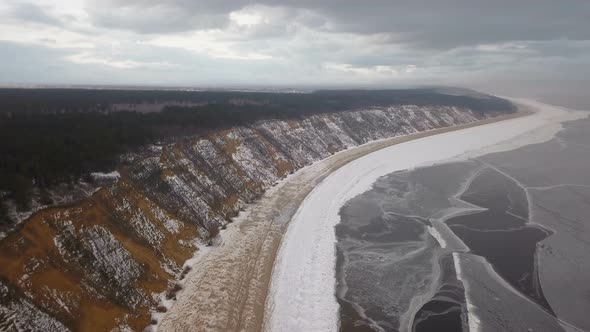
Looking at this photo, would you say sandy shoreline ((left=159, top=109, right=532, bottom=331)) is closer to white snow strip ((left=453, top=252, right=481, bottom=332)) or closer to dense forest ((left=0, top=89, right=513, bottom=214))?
dense forest ((left=0, top=89, right=513, bottom=214))

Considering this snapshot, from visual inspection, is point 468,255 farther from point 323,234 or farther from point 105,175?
point 105,175

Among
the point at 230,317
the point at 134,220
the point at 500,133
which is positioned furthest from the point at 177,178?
the point at 500,133

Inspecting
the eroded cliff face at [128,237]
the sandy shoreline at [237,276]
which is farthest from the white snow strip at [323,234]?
the eroded cliff face at [128,237]

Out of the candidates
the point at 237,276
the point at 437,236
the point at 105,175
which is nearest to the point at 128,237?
the point at 105,175

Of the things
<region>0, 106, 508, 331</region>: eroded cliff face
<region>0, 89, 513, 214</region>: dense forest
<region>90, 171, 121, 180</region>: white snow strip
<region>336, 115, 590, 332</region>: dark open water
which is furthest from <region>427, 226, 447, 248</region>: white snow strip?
<region>0, 89, 513, 214</region>: dense forest

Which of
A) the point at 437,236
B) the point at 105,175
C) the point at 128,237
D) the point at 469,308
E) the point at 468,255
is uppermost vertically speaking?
the point at 105,175
